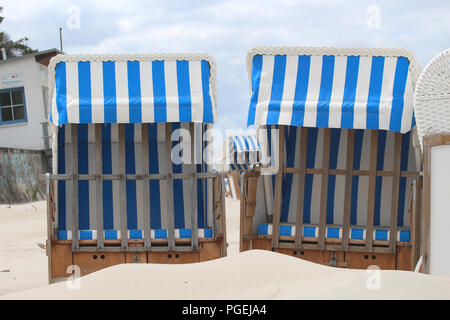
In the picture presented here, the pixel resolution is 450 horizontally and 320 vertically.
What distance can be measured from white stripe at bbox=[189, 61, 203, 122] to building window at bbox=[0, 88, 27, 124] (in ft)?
43.8

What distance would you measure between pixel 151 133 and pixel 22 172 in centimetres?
1088

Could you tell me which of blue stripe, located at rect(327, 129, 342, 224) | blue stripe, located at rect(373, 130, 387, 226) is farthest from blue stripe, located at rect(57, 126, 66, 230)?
blue stripe, located at rect(373, 130, 387, 226)

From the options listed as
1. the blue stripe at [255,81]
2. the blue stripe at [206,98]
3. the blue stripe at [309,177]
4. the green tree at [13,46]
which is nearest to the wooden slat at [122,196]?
the blue stripe at [206,98]

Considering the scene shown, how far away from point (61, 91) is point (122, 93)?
0.58m

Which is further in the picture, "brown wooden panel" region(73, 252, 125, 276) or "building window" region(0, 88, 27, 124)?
"building window" region(0, 88, 27, 124)

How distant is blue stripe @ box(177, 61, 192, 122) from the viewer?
508 centimetres

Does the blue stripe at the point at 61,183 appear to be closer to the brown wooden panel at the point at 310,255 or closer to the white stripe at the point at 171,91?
the white stripe at the point at 171,91

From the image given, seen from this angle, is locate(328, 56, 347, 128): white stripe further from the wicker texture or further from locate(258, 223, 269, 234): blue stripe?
locate(258, 223, 269, 234): blue stripe

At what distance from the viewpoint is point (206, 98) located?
5152 millimetres

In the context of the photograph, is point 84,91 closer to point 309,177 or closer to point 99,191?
point 99,191

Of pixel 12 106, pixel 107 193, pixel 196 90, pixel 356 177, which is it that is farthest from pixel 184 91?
pixel 12 106

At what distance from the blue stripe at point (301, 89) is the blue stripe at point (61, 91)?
214 cm
